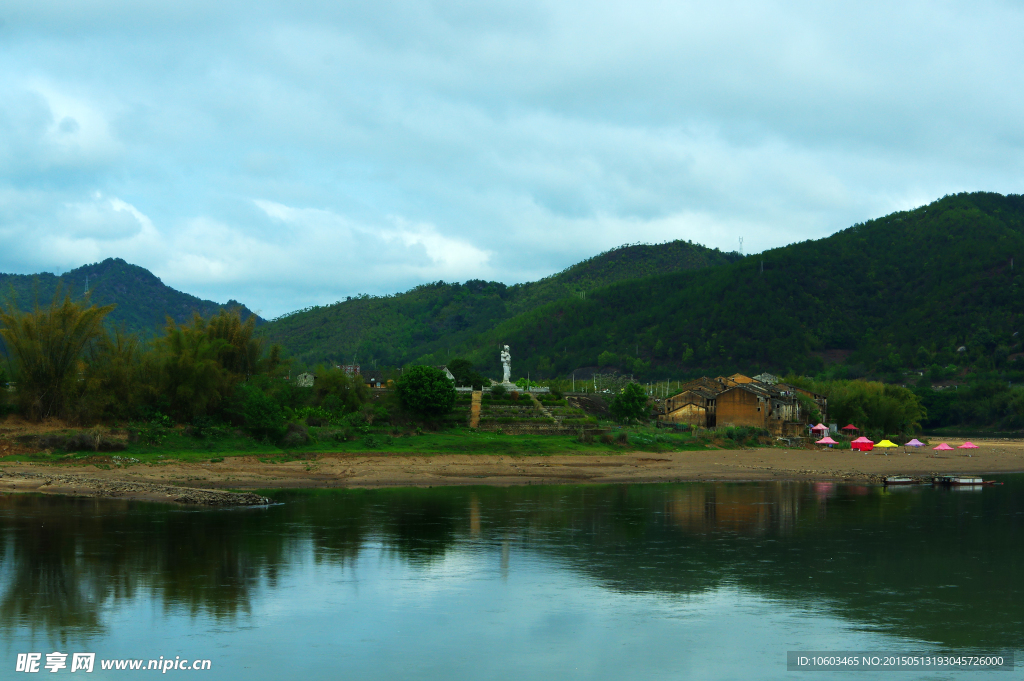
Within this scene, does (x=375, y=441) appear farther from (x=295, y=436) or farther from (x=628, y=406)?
(x=628, y=406)

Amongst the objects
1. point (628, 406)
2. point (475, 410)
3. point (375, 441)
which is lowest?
point (375, 441)

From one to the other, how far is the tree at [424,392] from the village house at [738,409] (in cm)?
3417

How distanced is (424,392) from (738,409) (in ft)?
142

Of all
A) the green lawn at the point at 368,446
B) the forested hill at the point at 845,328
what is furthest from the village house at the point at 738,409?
the forested hill at the point at 845,328

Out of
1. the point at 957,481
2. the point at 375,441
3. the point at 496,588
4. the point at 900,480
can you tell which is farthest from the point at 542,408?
the point at 496,588

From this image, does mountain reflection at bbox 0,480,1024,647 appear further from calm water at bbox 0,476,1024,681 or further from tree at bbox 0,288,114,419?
tree at bbox 0,288,114,419

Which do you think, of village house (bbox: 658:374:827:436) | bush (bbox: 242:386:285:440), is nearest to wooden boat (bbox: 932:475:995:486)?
village house (bbox: 658:374:827:436)

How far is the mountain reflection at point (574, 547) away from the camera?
22.2m

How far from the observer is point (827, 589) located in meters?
24.3

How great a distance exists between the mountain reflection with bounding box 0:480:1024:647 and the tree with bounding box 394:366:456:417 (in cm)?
2010

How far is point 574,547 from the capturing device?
2995cm

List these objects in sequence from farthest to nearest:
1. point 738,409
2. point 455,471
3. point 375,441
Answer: point 738,409 → point 375,441 → point 455,471

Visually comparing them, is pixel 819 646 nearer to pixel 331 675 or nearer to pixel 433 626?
pixel 433 626

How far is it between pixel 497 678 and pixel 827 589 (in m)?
12.1
